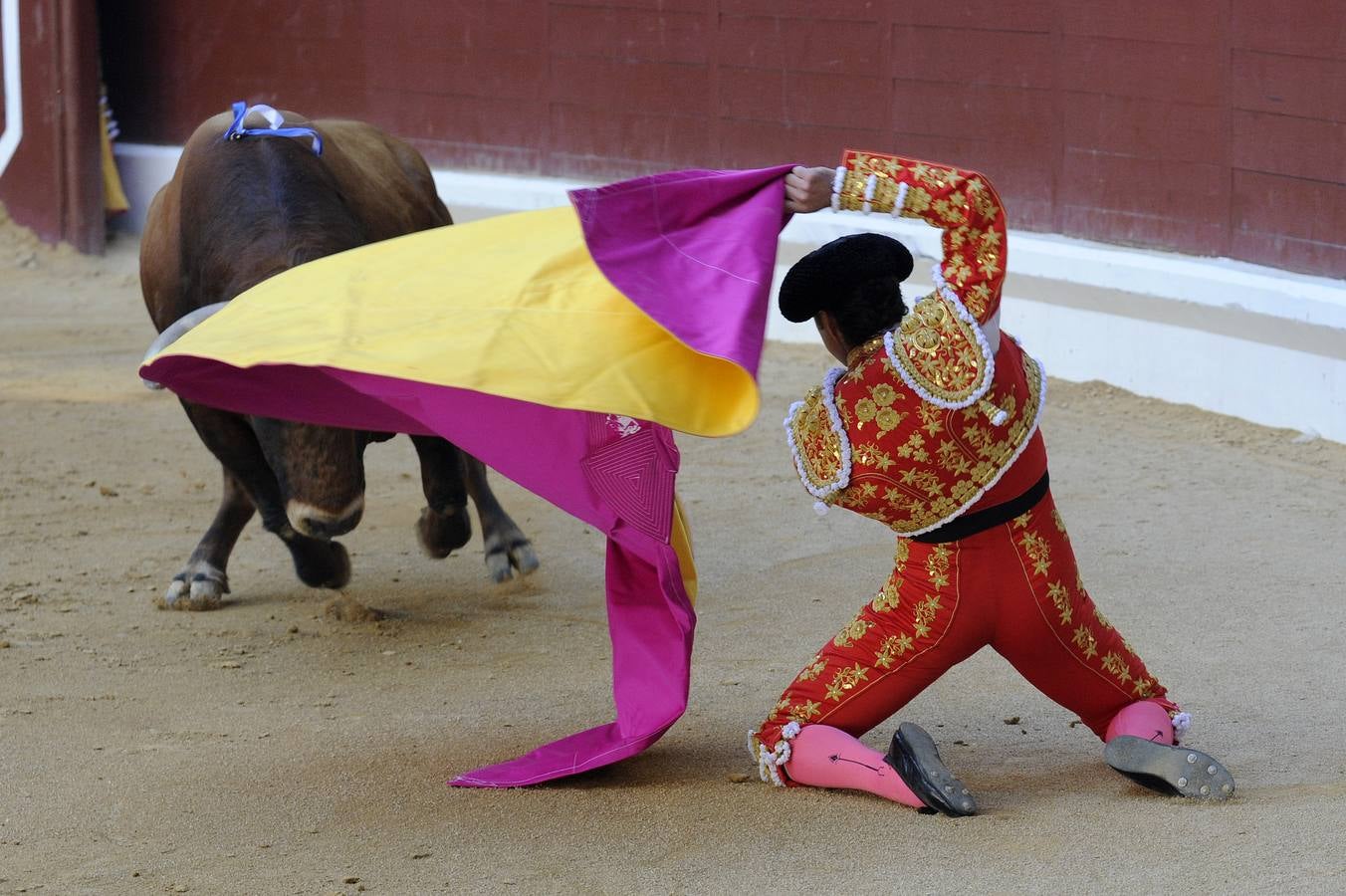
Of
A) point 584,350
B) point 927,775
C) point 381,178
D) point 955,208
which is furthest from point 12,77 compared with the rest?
point 927,775

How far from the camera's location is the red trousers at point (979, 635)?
8.53ft

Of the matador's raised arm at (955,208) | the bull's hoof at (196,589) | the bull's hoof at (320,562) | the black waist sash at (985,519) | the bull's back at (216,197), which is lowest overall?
the bull's hoof at (196,589)

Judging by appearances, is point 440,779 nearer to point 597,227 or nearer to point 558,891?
point 558,891

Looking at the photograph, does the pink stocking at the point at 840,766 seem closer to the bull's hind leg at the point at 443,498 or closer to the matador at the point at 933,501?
the matador at the point at 933,501

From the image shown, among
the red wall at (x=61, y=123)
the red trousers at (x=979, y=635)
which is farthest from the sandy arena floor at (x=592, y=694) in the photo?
the red wall at (x=61, y=123)

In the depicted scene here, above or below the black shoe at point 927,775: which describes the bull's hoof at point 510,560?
below

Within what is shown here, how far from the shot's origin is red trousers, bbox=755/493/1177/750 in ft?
8.53

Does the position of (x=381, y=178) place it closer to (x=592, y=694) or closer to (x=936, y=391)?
(x=592, y=694)

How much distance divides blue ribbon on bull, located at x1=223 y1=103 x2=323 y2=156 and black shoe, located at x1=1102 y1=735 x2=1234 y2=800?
88.4 inches

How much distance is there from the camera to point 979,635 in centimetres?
264

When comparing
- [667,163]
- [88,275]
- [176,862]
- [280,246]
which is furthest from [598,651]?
[88,275]

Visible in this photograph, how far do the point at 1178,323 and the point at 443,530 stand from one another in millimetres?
2665

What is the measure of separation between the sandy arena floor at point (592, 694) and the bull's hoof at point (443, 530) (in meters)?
0.16

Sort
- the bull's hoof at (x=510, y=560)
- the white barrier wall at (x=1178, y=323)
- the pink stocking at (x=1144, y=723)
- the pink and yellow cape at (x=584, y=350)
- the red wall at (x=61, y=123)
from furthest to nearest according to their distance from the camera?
the red wall at (x=61, y=123) < the white barrier wall at (x=1178, y=323) < the bull's hoof at (x=510, y=560) < the pink stocking at (x=1144, y=723) < the pink and yellow cape at (x=584, y=350)
